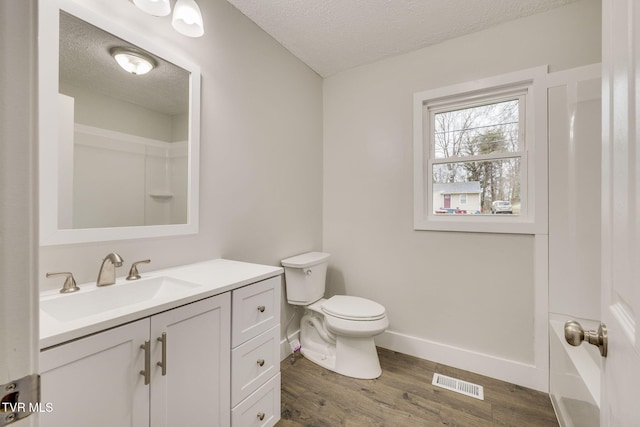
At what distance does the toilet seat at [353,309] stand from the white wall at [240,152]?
1.74ft

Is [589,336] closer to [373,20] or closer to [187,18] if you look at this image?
[187,18]

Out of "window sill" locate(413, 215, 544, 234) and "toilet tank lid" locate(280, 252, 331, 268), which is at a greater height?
"window sill" locate(413, 215, 544, 234)

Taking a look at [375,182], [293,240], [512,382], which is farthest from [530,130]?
[293,240]

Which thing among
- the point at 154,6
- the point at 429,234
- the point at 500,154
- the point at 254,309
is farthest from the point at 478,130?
the point at 154,6

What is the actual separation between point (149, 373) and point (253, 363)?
0.50m

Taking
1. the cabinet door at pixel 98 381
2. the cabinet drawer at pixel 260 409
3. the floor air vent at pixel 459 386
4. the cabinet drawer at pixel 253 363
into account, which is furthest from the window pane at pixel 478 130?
the cabinet door at pixel 98 381

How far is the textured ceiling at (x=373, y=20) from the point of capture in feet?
5.67

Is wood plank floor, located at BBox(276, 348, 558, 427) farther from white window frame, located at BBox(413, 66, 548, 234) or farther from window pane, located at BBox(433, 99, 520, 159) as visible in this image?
window pane, located at BBox(433, 99, 520, 159)

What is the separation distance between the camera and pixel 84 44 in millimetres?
1117

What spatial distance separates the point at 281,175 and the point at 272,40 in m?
1.01

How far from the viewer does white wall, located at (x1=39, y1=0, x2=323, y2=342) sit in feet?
4.19

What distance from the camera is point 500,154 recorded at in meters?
1.97

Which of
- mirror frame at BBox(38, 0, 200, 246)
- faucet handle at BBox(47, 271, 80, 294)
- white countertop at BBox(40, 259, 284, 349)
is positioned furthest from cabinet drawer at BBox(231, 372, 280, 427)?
mirror frame at BBox(38, 0, 200, 246)

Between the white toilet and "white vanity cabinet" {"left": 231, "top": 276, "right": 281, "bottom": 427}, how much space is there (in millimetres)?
606
